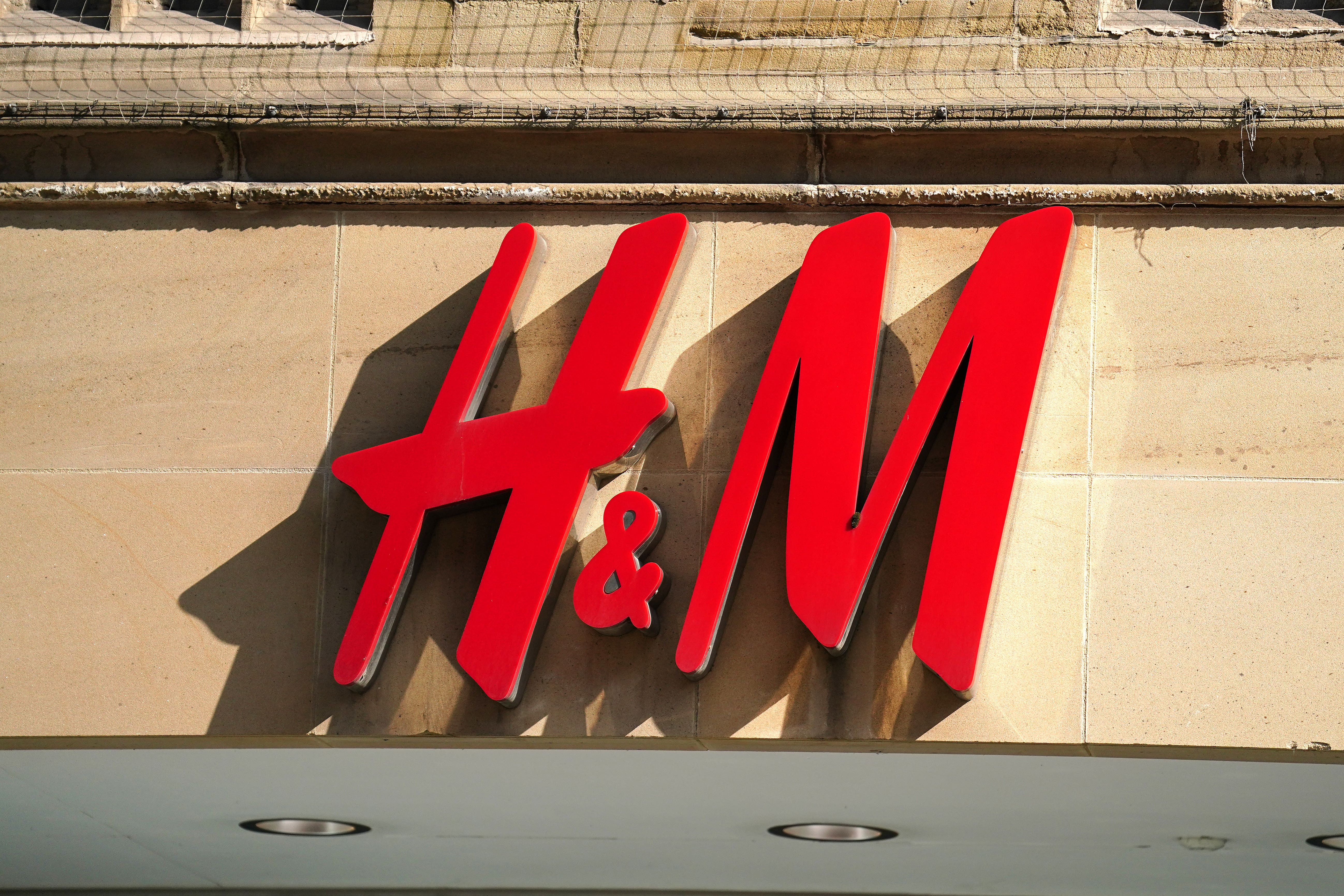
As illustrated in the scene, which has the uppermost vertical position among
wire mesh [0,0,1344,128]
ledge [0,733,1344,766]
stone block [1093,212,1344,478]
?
wire mesh [0,0,1344,128]

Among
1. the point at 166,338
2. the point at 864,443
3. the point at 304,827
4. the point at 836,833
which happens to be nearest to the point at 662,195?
the point at 864,443

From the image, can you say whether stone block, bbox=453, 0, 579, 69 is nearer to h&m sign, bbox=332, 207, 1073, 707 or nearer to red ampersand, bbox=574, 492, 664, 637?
h&m sign, bbox=332, 207, 1073, 707

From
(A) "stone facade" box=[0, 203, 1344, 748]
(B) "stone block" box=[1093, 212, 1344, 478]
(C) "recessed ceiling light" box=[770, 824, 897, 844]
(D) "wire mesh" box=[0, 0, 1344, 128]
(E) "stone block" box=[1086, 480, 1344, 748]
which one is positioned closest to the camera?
(E) "stone block" box=[1086, 480, 1344, 748]

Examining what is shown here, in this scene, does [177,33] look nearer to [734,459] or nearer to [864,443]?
[734,459]

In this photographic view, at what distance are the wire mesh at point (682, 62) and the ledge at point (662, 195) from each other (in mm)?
347

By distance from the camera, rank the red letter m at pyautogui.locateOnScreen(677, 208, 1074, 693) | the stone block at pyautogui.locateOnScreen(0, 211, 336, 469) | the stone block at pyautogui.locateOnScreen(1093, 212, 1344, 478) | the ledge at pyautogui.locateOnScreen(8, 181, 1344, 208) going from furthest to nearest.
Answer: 1. the stone block at pyautogui.locateOnScreen(0, 211, 336, 469)
2. the ledge at pyautogui.locateOnScreen(8, 181, 1344, 208)
3. the stone block at pyautogui.locateOnScreen(1093, 212, 1344, 478)
4. the red letter m at pyautogui.locateOnScreen(677, 208, 1074, 693)

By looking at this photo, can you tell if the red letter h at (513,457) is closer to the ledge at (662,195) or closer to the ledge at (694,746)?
the ledge at (662,195)

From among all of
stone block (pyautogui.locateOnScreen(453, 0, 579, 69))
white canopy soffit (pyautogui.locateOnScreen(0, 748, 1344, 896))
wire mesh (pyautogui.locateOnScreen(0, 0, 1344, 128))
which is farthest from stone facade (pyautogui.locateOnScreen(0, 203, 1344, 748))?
stone block (pyautogui.locateOnScreen(453, 0, 579, 69))

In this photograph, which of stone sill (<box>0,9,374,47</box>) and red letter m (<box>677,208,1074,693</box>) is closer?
red letter m (<box>677,208,1074,693</box>)

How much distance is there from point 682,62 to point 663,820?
5.07 m

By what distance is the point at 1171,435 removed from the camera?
18.3 feet

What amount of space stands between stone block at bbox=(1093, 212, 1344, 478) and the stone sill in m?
4.37

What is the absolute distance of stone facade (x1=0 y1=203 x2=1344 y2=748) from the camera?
5.39 m

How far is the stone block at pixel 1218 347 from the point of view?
5.55 meters
